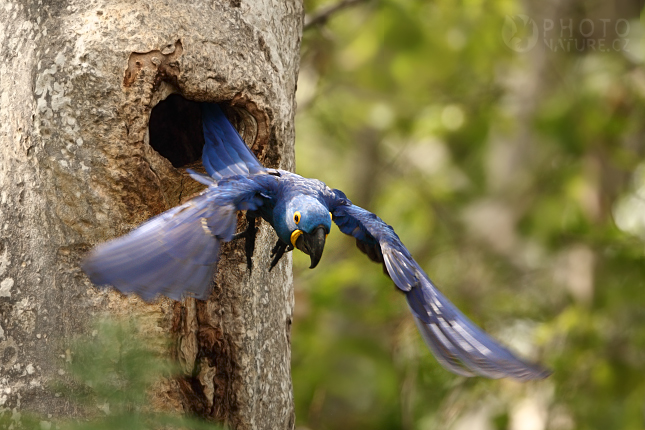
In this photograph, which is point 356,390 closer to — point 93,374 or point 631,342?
point 631,342

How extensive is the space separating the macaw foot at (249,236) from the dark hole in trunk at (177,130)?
1.91ft

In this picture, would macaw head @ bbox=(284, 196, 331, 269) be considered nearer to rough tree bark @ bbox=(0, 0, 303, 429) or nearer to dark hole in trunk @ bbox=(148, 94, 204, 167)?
rough tree bark @ bbox=(0, 0, 303, 429)

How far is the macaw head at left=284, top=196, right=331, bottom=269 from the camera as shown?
2.92m

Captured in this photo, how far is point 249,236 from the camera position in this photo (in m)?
3.08

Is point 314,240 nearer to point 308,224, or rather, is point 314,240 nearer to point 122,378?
point 308,224

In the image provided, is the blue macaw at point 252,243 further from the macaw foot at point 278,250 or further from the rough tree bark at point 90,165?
the rough tree bark at point 90,165

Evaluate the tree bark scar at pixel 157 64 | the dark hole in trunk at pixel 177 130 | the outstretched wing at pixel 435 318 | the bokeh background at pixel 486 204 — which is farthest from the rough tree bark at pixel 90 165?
the bokeh background at pixel 486 204

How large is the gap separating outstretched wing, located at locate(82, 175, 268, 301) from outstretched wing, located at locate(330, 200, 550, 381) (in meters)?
0.71

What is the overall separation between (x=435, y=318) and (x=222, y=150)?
1172mm

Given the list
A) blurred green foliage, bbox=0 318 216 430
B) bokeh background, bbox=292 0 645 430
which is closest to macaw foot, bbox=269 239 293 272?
blurred green foliage, bbox=0 318 216 430

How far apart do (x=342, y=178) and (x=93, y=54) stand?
6.13m

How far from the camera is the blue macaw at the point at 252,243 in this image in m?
2.38

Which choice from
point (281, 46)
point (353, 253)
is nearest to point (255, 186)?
point (281, 46)

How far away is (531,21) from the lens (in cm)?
780
